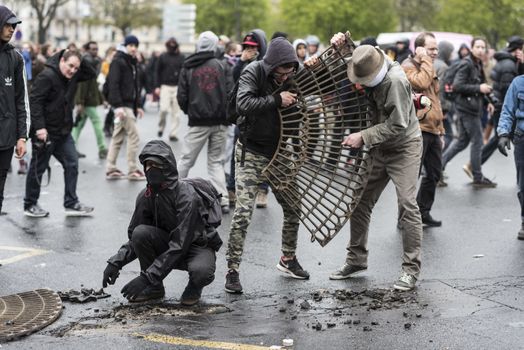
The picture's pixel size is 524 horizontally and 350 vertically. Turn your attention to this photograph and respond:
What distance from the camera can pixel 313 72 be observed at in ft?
22.0

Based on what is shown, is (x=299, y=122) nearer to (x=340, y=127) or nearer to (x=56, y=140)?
(x=340, y=127)

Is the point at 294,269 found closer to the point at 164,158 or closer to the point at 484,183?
the point at 164,158

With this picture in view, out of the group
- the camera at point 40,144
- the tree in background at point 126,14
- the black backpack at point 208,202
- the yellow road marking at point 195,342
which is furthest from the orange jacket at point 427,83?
the tree in background at point 126,14

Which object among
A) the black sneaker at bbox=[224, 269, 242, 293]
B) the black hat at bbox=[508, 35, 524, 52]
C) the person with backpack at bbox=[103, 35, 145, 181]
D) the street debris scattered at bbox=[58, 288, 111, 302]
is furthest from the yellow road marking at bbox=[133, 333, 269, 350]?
the black hat at bbox=[508, 35, 524, 52]

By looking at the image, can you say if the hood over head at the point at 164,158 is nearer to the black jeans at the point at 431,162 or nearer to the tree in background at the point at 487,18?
the black jeans at the point at 431,162

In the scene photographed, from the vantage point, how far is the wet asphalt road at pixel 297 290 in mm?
5805

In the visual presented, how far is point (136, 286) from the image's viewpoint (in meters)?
6.40

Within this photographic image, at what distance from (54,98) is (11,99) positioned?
2.00m

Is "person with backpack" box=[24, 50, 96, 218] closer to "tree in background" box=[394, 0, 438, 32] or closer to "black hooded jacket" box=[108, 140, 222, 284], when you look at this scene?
"black hooded jacket" box=[108, 140, 222, 284]

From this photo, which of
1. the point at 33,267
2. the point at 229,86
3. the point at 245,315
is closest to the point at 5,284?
the point at 33,267

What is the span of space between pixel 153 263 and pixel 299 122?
1.49 m

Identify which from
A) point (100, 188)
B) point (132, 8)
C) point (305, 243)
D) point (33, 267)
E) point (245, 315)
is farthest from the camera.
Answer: point (132, 8)

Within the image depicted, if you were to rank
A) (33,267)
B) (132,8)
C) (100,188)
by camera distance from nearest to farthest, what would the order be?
1. (33,267)
2. (100,188)
3. (132,8)

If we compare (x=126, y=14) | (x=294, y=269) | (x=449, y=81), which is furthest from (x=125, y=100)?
(x=126, y=14)
